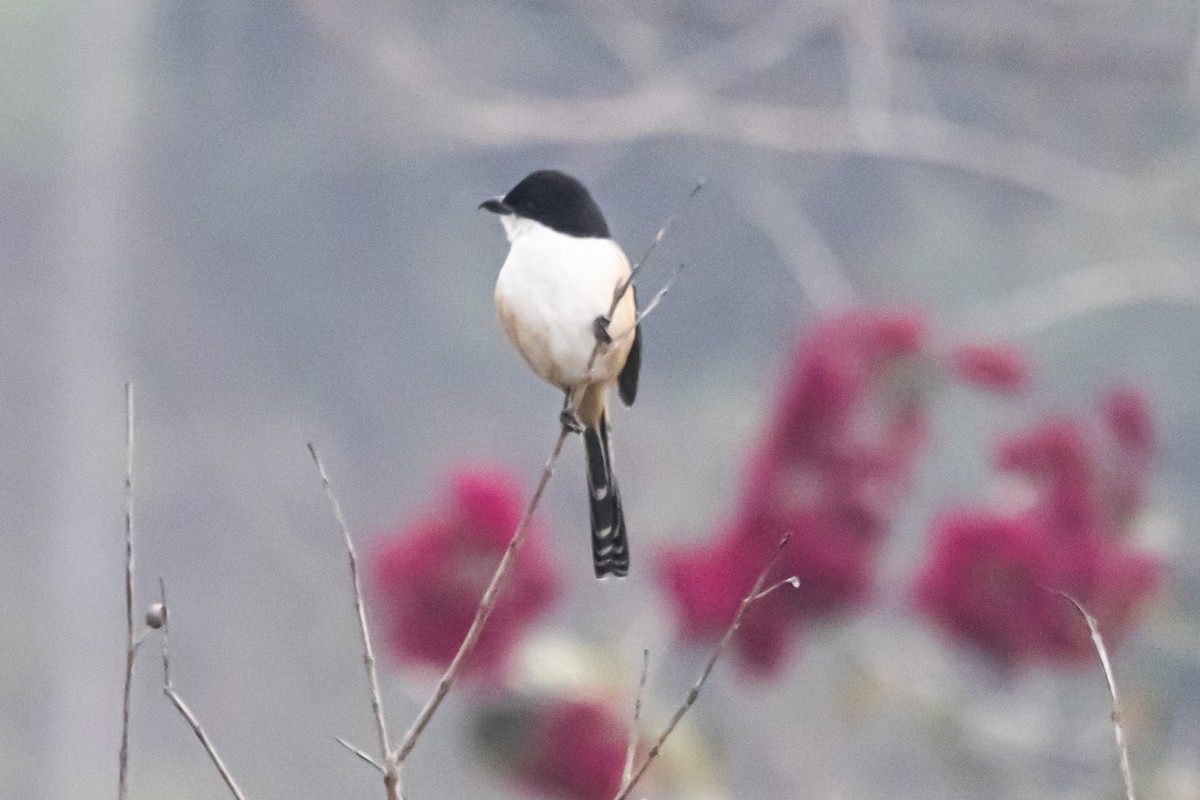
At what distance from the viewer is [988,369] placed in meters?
1.54

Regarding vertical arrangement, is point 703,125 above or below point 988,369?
above

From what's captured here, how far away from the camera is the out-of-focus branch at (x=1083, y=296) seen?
6.67 ft

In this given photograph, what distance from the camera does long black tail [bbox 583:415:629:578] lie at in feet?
3.34

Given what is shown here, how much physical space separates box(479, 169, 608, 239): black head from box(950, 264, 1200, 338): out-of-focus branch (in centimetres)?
112

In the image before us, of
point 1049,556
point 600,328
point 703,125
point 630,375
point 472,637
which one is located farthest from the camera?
point 703,125

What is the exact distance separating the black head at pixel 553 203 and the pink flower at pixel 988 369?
656 mm

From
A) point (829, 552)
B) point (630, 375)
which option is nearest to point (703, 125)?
point (829, 552)

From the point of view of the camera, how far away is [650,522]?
1.95 metres

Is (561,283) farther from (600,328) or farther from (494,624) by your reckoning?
(494,624)

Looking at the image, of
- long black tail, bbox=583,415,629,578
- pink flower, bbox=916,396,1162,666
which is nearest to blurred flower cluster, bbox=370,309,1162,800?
pink flower, bbox=916,396,1162,666

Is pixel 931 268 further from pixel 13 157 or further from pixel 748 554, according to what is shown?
pixel 13 157

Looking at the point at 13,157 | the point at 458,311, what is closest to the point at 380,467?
the point at 458,311

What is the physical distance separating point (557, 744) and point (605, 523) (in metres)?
0.53

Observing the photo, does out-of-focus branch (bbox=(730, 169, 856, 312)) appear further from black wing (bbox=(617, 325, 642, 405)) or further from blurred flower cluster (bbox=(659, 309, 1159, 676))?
black wing (bbox=(617, 325, 642, 405))
